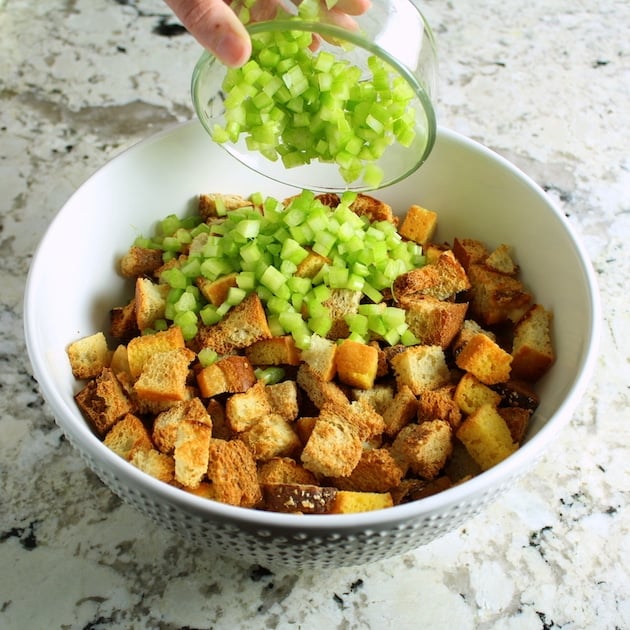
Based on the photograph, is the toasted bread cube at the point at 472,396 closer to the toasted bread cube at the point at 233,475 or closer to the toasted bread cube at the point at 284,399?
the toasted bread cube at the point at 284,399

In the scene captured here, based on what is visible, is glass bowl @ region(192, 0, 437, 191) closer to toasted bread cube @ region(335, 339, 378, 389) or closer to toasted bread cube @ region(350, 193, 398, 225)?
toasted bread cube @ region(350, 193, 398, 225)

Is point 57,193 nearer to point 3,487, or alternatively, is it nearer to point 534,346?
point 3,487

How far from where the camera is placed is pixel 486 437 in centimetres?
159

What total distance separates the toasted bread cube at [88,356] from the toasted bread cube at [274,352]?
1.08 ft

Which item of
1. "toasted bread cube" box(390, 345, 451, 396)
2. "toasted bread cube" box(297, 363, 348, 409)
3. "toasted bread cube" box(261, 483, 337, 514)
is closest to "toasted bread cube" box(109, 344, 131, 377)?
"toasted bread cube" box(297, 363, 348, 409)

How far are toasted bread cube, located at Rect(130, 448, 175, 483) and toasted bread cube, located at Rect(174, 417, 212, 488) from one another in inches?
1.2

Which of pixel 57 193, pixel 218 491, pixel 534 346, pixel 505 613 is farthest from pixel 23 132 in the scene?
pixel 505 613

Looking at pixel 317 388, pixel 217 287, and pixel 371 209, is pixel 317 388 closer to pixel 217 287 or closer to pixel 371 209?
pixel 217 287

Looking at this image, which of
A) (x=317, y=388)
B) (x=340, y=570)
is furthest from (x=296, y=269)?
(x=340, y=570)

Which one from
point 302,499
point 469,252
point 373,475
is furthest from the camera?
point 469,252

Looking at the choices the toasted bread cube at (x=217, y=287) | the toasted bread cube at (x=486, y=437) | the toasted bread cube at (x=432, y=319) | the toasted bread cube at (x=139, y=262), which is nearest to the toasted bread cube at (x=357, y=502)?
the toasted bread cube at (x=486, y=437)

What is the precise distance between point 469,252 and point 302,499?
85 cm

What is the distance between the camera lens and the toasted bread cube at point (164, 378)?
1626mm

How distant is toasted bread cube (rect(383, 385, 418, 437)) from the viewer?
5.49ft
